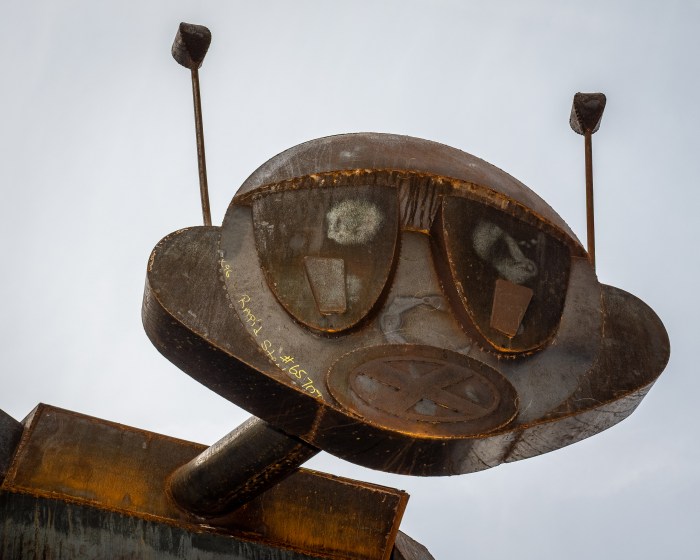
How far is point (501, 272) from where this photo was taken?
22.5ft

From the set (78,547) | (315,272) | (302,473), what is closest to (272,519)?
(302,473)

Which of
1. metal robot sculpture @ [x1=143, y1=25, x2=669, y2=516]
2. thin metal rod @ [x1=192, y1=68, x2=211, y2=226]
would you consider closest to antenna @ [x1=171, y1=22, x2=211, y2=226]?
thin metal rod @ [x1=192, y1=68, x2=211, y2=226]

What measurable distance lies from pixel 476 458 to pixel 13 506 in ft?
11.1

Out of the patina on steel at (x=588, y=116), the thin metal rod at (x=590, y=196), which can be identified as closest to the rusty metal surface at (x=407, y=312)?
the thin metal rod at (x=590, y=196)

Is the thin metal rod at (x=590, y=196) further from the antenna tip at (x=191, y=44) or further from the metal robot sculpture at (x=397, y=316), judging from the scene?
the antenna tip at (x=191, y=44)

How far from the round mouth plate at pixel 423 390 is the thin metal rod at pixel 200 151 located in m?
1.59

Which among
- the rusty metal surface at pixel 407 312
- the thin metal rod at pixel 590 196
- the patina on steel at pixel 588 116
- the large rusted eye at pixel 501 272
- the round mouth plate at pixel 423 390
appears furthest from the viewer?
the patina on steel at pixel 588 116

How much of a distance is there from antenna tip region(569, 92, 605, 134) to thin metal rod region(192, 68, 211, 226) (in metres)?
2.37

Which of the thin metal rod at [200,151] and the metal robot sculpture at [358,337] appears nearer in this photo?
the metal robot sculpture at [358,337]

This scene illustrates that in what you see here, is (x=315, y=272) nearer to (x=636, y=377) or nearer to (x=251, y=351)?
(x=251, y=351)

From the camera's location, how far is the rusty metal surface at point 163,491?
8203 mm

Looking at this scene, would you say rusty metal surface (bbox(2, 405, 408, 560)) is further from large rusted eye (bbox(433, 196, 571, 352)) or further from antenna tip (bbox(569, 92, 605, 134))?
antenna tip (bbox(569, 92, 605, 134))

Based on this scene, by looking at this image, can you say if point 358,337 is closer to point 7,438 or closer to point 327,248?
point 327,248

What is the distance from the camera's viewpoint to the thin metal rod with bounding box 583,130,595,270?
743 cm
